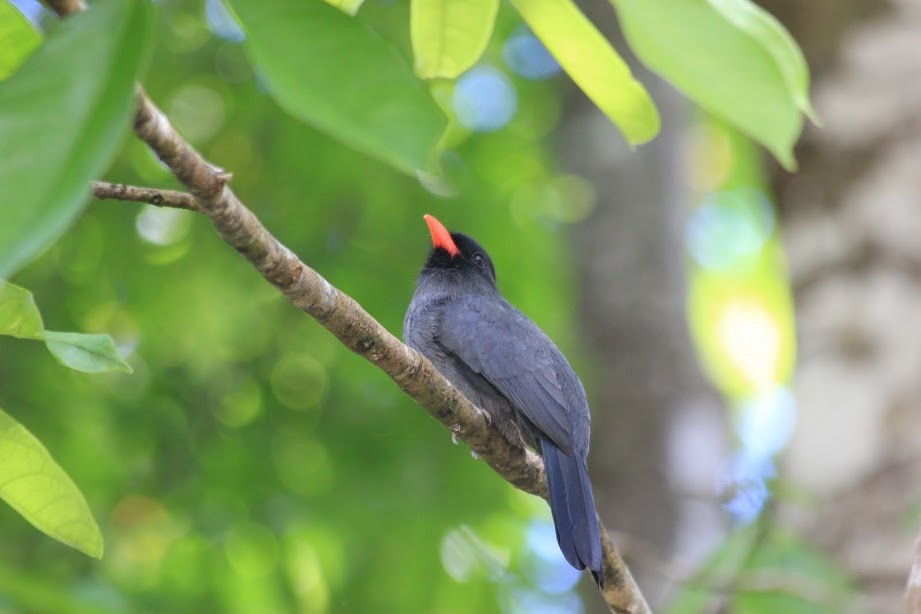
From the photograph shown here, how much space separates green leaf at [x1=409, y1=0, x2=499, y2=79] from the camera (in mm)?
1724

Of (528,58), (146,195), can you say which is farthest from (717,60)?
(528,58)

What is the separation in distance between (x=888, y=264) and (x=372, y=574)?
120 inches

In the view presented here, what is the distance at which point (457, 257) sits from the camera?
5414mm

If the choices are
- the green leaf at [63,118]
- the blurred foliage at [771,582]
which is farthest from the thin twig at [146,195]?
the blurred foliage at [771,582]

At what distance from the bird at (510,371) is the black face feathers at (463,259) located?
0.18 m

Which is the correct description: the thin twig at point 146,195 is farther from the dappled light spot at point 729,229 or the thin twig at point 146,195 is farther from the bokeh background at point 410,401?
the dappled light spot at point 729,229

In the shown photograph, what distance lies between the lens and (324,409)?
658 centimetres

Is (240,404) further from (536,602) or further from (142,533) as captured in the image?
(536,602)

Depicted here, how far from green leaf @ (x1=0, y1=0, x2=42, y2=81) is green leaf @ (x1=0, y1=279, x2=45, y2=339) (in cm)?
37

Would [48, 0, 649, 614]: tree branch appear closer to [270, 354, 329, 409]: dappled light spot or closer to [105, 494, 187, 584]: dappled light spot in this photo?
[270, 354, 329, 409]: dappled light spot

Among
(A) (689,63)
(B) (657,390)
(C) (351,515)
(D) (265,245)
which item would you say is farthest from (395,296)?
(A) (689,63)

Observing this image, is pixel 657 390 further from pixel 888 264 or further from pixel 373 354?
pixel 373 354

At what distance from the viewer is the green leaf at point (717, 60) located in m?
1.56

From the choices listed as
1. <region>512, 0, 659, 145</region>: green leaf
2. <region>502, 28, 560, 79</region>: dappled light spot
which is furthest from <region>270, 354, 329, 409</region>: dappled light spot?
<region>512, 0, 659, 145</region>: green leaf
